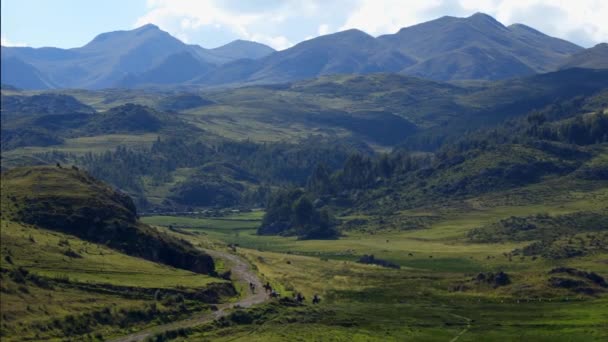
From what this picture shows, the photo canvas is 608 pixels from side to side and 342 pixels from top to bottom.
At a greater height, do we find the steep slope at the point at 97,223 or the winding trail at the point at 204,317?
the steep slope at the point at 97,223

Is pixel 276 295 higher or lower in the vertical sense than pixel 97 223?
lower

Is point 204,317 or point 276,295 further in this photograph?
point 276,295

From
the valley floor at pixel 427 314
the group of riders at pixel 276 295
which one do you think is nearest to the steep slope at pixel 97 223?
the group of riders at pixel 276 295

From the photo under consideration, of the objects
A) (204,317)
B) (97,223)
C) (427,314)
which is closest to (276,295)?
(204,317)

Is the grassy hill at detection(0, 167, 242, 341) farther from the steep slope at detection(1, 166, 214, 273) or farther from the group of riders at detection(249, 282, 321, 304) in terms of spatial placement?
the group of riders at detection(249, 282, 321, 304)

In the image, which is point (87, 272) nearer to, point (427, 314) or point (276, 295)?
Answer: point (276, 295)

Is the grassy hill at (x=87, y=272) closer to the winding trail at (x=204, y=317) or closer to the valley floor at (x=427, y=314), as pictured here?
the winding trail at (x=204, y=317)

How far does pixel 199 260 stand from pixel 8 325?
73109 mm

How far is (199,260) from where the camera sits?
192m

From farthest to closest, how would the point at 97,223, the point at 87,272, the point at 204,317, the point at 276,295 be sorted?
the point at 97,223, the point at 276,295, the point at 87,272, the point at 204,317

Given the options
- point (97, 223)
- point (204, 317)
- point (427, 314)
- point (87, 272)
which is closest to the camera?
point (204, 317)

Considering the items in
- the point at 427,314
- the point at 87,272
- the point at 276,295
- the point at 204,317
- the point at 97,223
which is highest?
the point at 97,223

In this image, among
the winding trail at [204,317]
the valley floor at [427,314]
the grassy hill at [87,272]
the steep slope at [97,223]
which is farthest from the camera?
the steep slope at [97,223]

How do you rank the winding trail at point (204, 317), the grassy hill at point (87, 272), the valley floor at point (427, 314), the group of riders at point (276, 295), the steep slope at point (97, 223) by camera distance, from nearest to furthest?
the winding trail at point (204, 317) < the grassy hill at point (87, 272) < the valley floor at point (427, 314) < the group of riders at point (276, 295) < the steep slope at point (97, 223)
